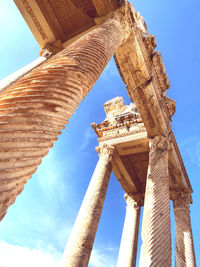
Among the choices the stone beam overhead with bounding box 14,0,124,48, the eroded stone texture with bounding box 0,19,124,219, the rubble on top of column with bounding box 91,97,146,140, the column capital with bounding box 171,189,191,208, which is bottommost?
the eroded stone texture with bounding box 0,19,124,219

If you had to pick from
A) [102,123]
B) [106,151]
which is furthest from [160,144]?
[102,123]

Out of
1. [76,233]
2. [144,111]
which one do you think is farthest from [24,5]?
[76,233]

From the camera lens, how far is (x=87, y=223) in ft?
20.8

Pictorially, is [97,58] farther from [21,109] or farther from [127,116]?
[127,116]

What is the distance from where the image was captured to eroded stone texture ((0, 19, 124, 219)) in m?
1.53

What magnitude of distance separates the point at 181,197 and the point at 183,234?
1.79m

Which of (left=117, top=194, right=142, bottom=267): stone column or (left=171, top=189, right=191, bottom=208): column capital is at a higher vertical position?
(left=171, top=189, right=191, bottom=208): column capital

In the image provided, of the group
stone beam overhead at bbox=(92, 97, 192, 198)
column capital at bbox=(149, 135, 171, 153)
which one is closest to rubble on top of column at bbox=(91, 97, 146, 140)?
stone beam overhead at bbox=(92, 97, 192, 198)

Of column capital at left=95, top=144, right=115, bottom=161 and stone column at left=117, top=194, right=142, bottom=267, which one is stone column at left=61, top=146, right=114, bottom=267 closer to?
column capital at left=95, top=144, right=115, bottom=161

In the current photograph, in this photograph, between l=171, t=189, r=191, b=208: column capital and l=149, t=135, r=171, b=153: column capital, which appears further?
l=171, t=189, r=191, b=208: column capital

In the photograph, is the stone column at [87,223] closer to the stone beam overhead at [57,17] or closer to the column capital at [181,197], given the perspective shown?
the column capital at [181,197]

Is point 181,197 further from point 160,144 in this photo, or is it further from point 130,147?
point 160,144

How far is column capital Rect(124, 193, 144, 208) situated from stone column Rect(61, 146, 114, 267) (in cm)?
447

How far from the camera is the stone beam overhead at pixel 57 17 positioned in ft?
21.0
